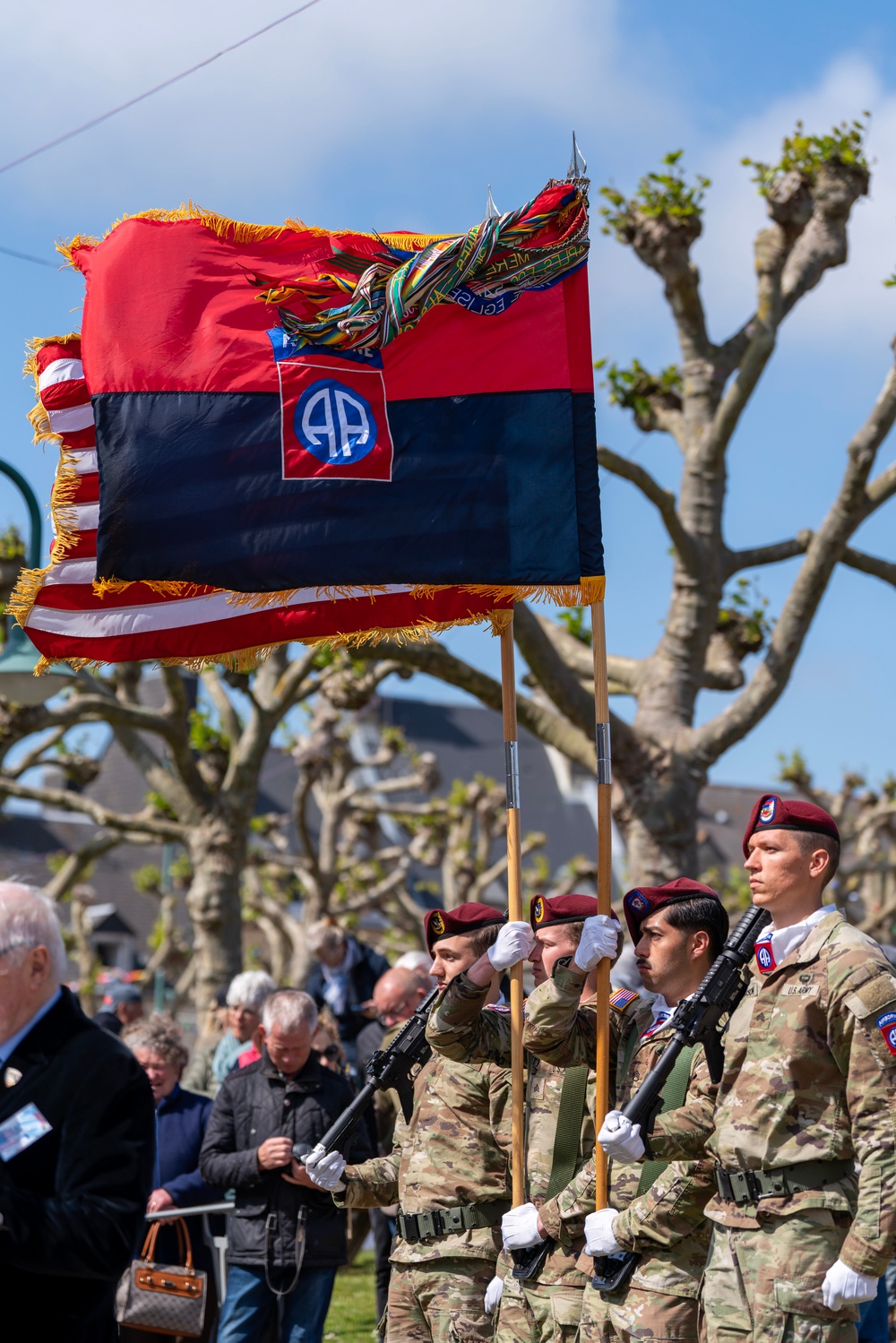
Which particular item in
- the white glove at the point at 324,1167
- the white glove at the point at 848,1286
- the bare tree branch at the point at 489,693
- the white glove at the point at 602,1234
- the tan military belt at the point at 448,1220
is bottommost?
the tan military belt at the point at 448,1220

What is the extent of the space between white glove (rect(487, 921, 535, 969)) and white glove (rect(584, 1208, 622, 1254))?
0.83m

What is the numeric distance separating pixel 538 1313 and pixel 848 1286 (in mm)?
1535

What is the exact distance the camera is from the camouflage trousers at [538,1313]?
17.2ft

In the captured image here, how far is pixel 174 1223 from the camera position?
7.72 meters

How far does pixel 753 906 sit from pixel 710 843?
5080cm

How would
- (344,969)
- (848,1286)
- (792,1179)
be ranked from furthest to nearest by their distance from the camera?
(344,969)
(792,1179)
(848,1286)

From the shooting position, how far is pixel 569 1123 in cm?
557

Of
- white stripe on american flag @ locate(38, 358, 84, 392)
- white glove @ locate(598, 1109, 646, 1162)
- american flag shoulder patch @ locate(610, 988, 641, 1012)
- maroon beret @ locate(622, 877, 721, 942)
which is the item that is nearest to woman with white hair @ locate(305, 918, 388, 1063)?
american flag shoulder patch @ locate(610, 988, 641, 1012)

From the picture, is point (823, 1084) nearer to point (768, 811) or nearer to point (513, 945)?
point (768, 811)

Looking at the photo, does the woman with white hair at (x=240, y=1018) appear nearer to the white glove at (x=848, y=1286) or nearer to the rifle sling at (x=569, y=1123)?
the rifle sling at (x=569, y=1123)

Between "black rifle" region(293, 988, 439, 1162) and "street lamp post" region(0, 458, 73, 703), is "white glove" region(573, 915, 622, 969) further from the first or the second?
"street lamp post" region(0, 458, 73, 703)

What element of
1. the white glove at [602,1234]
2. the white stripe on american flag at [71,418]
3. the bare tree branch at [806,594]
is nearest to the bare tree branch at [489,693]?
the bare tree branch at [806,594]

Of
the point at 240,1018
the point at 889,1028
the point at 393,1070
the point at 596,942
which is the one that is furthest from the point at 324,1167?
the point at 240,1018

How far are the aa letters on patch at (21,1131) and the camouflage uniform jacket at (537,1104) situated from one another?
82.1 inches
